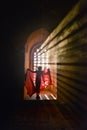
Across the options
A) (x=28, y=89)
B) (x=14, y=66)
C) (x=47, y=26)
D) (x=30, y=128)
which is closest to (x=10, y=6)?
(x=47, y=26)

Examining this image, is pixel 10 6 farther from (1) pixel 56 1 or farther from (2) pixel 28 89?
(2) pixel 28 89

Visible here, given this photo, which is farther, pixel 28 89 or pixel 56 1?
pixel 28 89

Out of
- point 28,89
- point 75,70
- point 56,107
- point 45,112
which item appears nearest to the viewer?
point 75,70

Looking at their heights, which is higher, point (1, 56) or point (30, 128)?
point (1, 56)

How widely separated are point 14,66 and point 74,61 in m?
5.83

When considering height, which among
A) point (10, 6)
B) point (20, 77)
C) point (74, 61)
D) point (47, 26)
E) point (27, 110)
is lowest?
point (27, 110)

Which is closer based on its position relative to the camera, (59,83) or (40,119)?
(40,119)

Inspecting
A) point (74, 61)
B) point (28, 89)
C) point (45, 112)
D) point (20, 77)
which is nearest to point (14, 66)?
point (20, 77)

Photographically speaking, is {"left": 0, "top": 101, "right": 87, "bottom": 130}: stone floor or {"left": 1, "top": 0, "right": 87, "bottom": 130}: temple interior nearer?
{"left": 1, "top": 0, "right": 87, "bottom": 130}: temple interior

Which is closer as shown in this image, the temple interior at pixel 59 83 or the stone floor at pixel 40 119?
the temple interior at pixel 59 83

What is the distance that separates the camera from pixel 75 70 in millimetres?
6215

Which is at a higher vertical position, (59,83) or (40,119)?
(59,83)

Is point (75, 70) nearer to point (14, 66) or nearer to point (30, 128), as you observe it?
point (30, 128)

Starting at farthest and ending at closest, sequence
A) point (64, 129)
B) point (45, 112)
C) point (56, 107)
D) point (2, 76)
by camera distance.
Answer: point (2, 76)
point (56, 107)
point (45, 112)
point (64, 129)
